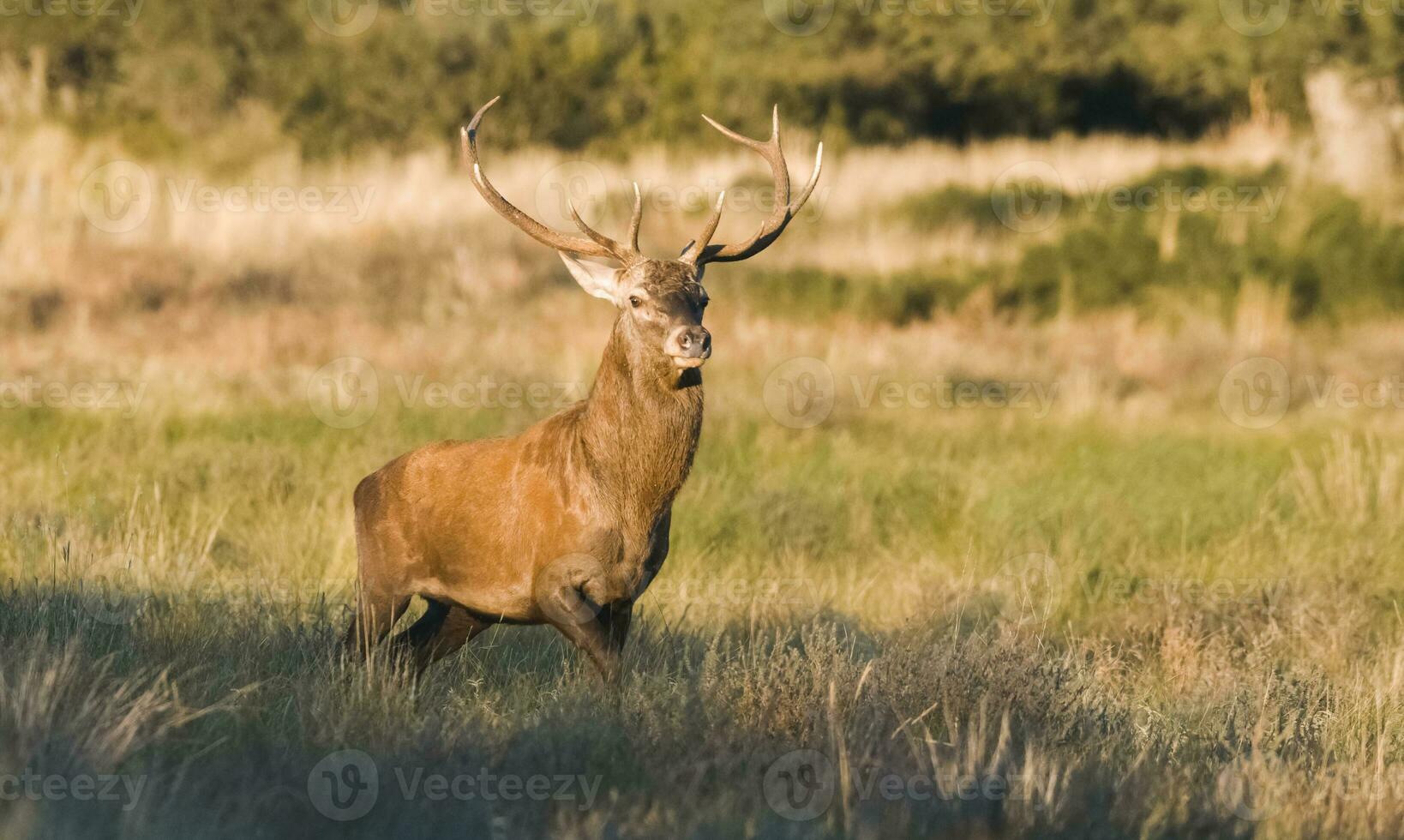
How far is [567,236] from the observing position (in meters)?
7.45

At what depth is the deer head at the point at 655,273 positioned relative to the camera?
6.80 meters

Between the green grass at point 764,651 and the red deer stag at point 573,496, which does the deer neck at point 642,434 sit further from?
the green grass at point 764,651

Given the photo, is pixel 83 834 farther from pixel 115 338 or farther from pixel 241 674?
pixel 115 338

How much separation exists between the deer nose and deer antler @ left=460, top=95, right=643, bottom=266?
0.65 m

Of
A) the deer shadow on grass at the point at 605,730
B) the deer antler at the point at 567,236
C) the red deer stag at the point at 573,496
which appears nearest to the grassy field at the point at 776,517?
the deer shadow on grass at the point at 605,730

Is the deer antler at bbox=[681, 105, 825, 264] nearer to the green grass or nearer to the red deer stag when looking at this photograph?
the red deer stag

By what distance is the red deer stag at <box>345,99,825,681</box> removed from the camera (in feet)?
22.7

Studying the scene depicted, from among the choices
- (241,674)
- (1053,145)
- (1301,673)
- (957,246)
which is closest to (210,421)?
(241,674)

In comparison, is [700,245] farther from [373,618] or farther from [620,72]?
[620,72]

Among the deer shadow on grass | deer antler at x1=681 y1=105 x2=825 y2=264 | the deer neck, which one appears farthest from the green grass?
deer antler at x1=681 y1=105 x2=825 y2=264

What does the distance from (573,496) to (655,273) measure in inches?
38.2

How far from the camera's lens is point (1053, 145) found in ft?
99.8

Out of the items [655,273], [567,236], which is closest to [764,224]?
[655,273]

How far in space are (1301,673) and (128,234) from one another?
15.3m
